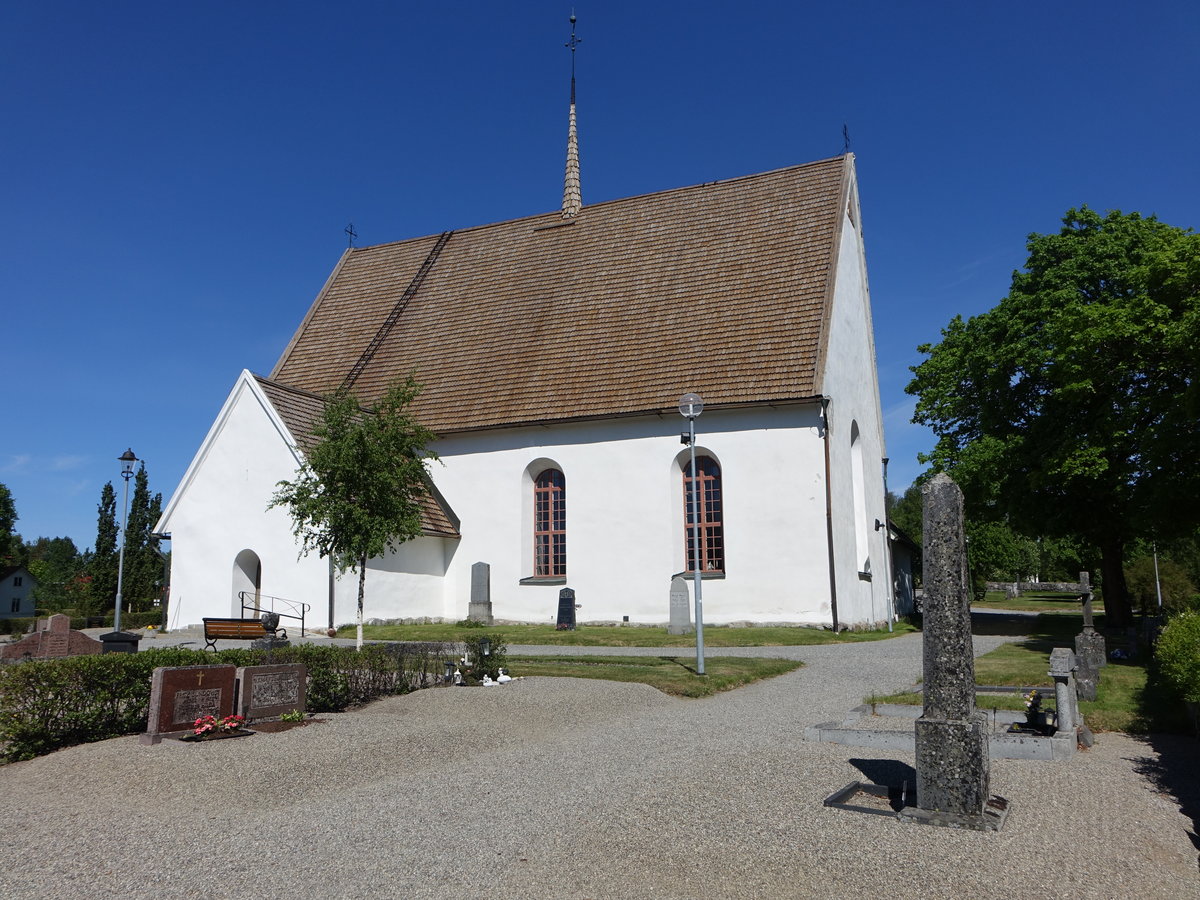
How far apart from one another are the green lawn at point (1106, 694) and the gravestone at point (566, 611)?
1066 cm

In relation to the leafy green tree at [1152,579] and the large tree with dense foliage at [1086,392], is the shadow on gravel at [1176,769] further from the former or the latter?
the leafy green tree at [1152,579]

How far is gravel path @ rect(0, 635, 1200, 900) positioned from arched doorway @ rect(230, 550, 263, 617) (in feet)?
50.9

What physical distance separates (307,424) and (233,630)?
27.0ft

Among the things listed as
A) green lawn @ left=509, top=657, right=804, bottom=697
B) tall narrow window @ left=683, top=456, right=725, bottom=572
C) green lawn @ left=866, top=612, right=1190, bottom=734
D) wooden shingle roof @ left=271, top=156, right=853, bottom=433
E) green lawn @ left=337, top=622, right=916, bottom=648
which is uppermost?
wooden shingle roof @ left=271, top=156, right=853, bottom=433

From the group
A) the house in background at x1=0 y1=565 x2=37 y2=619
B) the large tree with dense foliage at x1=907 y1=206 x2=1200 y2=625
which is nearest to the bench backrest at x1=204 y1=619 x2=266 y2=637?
the large tree with dense foliage at x1=907 y1=206 x2=1200 y2=625

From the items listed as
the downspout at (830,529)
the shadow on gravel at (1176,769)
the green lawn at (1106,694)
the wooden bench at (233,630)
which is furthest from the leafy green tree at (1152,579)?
the wooden bench at (233,630)

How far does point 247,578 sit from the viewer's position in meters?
24.9

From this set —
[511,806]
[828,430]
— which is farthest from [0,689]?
[828,430]

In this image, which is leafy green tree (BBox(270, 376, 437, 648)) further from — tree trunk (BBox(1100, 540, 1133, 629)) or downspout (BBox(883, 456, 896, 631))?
tree trunk (BBox(1100, 540, 1133, 629))

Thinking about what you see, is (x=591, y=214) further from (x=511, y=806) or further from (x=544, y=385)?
(x=511, y=806)

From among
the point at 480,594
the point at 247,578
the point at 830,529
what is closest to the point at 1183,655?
the point at 830,529

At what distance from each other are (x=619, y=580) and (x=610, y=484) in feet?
8.88

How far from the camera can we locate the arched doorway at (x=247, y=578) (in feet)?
79.9

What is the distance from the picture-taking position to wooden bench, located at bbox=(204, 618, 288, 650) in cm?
1750
